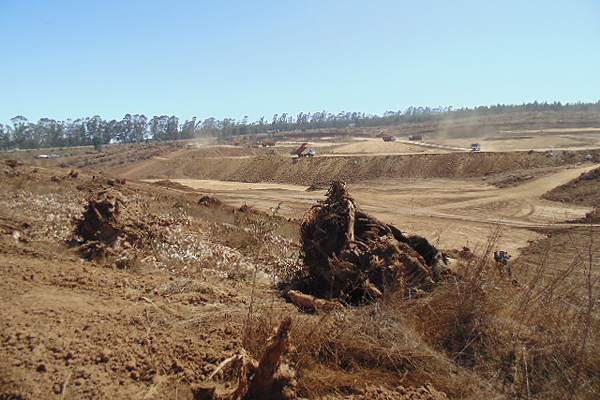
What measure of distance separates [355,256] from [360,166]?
37206 mm

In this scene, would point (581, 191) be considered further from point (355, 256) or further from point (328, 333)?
point (328, 333)

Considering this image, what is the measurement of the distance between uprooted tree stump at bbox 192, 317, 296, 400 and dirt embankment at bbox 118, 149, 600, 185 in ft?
108

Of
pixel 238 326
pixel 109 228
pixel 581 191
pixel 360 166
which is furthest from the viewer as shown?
pixel 360 166

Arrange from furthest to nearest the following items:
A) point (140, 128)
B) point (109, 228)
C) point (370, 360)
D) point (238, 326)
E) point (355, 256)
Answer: point (140, 128) < point (109, 228) < point (355, 256) < point (238, 326) < point (370, 360)

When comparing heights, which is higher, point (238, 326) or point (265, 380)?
point (265, 380)

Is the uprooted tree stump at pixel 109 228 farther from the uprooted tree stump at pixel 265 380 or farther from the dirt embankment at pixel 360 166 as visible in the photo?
the dirt embankment at pixel 360 166

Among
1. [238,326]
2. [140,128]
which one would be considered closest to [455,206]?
[238,326]

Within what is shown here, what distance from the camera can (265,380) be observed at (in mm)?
2785

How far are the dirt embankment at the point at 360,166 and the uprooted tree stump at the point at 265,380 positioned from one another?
33002 mm

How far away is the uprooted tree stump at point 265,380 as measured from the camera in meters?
2.76

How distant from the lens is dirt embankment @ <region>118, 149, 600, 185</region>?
1372 inches

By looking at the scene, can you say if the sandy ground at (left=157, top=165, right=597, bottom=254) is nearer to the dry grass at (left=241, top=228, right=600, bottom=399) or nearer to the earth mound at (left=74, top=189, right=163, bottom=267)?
the dry grass at (left=241, top=228, right=600, bottom=399)

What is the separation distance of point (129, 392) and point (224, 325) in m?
1.18

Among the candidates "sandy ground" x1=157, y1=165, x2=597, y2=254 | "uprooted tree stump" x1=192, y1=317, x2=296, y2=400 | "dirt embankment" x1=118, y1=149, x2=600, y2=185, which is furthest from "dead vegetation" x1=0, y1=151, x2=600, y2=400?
"dirt embankment" x1=118, y1=149, x2=600, y2=185
